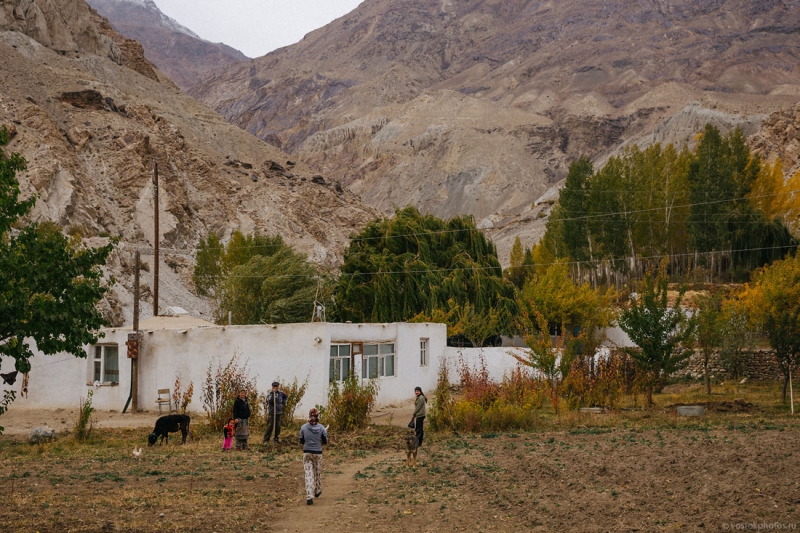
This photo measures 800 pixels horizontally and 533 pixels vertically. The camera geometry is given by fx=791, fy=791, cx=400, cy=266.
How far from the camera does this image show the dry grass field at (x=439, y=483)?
10.7 meters

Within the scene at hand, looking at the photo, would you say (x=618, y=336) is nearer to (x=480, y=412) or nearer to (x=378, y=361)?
(x=378, y=361)

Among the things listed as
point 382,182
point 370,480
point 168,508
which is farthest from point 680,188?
point 382,182

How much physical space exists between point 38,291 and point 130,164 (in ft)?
218

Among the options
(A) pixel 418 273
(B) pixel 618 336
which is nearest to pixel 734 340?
(B) pixel 618 336

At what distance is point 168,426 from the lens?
19047 millimetres

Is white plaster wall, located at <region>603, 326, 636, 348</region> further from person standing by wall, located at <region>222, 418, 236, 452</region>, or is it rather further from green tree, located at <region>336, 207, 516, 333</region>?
person standing by wall, located at <region>222, 418, 236, 452</region>

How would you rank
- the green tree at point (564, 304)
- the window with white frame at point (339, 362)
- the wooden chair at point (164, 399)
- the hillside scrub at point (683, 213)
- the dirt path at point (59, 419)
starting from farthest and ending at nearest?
the hillside scrub at point (683, 213), the green tree at point (564, 304), the wooden chair at point (164, 399), the window with white frame at point (339, 362), the dirt path at point (59, 419)

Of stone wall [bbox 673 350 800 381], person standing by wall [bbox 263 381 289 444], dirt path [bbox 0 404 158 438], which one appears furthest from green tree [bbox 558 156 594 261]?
person standing by wall [bbox 263 381 289 444]

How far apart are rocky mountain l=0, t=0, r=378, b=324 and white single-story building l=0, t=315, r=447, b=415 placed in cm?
2023

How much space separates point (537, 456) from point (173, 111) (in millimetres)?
91797

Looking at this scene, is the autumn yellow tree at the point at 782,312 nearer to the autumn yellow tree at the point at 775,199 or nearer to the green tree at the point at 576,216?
the autumn yellow tree at the point at 775,199

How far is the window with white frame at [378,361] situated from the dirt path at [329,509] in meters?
11.1

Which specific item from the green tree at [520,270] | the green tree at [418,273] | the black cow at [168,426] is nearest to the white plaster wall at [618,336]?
the green tree at [418,273]

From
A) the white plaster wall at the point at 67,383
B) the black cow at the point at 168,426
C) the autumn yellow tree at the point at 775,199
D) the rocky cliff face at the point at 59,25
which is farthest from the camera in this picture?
the rocky cliff face at the point at 59,25
